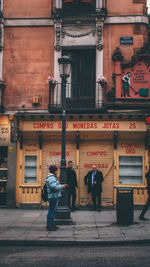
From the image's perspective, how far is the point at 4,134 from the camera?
12.4 m

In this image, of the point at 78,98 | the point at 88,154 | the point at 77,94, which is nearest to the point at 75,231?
the point at 88,154

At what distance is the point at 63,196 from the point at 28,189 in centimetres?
364

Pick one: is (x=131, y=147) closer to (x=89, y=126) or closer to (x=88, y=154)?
(x=88, y=154)

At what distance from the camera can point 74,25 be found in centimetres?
1258

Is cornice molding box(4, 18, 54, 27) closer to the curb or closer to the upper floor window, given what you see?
the upper floor window

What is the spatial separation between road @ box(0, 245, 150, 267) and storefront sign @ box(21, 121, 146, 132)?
5907 millimetres

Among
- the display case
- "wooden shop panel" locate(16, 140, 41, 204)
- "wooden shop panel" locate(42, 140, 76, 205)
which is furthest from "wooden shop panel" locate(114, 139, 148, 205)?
the display case

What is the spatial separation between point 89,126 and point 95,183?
2403mm

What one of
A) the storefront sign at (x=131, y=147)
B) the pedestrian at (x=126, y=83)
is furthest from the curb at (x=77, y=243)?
the pedestrian at (x=126, y=83)

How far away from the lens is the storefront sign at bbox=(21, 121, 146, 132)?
11922 millimetres

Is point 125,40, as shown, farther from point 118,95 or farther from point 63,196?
point 63,196

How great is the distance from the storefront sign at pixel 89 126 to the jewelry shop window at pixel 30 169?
53.9 inches

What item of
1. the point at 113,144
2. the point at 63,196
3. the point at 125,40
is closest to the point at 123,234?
the point at 63,196

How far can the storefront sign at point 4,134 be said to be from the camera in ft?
40.7
